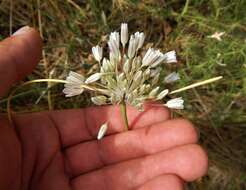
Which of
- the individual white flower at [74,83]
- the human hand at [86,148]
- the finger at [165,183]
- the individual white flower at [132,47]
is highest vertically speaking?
the individual white flower at [132,47]

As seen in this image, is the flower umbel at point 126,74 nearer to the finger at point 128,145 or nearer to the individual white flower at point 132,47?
the individual white flower at point 132,47

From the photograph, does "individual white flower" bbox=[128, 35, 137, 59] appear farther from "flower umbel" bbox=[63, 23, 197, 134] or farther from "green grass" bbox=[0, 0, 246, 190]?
"green grass" bbox=[0, 0, 246, 190]

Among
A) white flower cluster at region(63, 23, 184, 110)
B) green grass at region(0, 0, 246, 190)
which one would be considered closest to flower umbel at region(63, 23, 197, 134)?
white flower cluster at region(63, 23, 184, 110)

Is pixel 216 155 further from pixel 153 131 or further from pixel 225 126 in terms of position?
pixel 153 131

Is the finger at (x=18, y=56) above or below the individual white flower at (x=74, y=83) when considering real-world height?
above

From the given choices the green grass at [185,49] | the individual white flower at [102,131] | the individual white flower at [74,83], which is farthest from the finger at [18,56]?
the green grass at [185,49]

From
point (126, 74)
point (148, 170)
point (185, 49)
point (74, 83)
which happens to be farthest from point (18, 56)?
point (185, 49)

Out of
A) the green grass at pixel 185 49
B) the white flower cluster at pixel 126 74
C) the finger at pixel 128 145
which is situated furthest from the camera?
the green grass at pixel 185 49

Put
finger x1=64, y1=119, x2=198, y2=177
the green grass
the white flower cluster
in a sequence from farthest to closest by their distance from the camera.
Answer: the green grass
finger x1=64, y1=119, x2=198, y2=177
the white flower cluster
